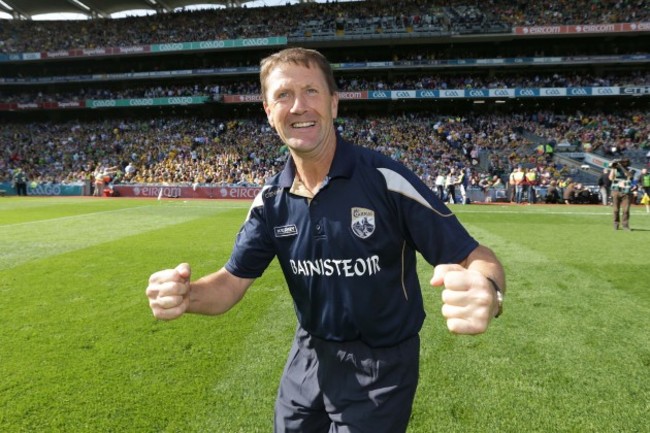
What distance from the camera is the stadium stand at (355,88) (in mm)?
33594

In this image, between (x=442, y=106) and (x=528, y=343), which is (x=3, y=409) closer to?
(x=528, y=343)

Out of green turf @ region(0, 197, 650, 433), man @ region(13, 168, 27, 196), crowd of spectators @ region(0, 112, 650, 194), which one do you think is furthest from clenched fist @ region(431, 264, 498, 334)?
man @ region(13, 168, 27, 196)

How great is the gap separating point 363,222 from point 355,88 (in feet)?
136

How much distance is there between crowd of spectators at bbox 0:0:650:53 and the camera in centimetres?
3925

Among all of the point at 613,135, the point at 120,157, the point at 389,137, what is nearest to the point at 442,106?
the point at 389,137

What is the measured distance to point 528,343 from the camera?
447 centimetres

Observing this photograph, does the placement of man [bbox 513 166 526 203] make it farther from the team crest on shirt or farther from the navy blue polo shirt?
the team crest on shirt

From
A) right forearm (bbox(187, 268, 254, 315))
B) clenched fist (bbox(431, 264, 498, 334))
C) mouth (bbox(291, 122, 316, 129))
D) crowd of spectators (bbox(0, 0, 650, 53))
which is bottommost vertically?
right forearm (bbox(187, 268, 254, 315))

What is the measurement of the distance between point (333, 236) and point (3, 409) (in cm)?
315

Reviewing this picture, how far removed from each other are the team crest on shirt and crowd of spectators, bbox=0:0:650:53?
140 feet

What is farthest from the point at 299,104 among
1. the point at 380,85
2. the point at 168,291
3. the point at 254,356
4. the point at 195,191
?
the point at 380,85

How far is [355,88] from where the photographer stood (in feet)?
135

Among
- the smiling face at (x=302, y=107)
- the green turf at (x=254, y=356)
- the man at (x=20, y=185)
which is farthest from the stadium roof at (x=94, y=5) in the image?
the smiling face at (x=302, y=107)

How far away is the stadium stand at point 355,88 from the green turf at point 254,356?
23.2 metres
